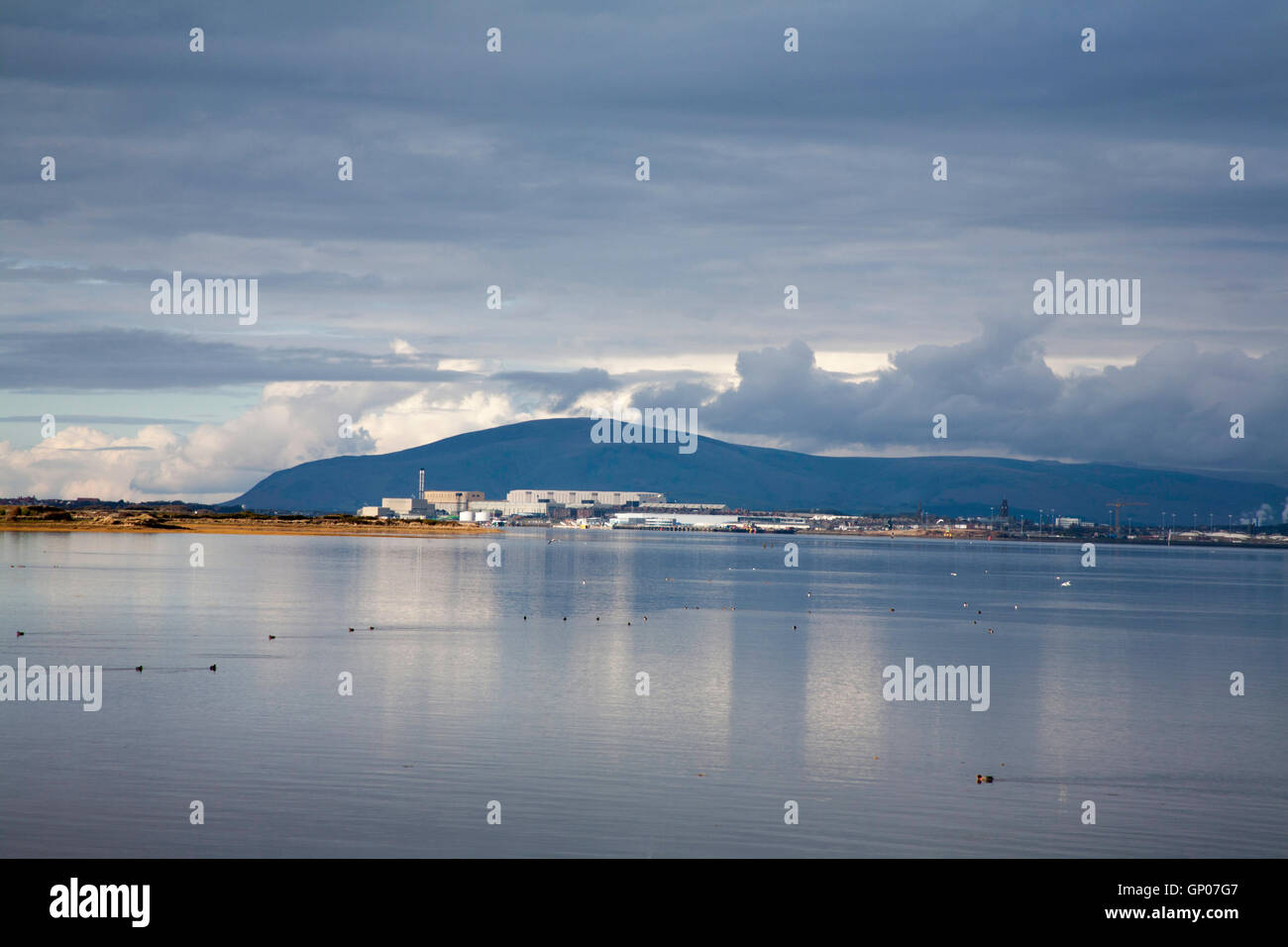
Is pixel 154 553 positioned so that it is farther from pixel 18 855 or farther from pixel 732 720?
pixel 18 855

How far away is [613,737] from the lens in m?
26.6

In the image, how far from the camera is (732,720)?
29219 millimetres

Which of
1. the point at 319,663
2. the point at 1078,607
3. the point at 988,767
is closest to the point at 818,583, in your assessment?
the point at 1078,607

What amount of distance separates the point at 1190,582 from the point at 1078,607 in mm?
46902

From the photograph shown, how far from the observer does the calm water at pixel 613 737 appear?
A: 62.3 feet

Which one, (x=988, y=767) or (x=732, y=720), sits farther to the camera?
(x=732, y=720)

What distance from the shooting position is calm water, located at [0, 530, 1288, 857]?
1898 centimetres

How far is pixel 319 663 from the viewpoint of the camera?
36.8 meters
